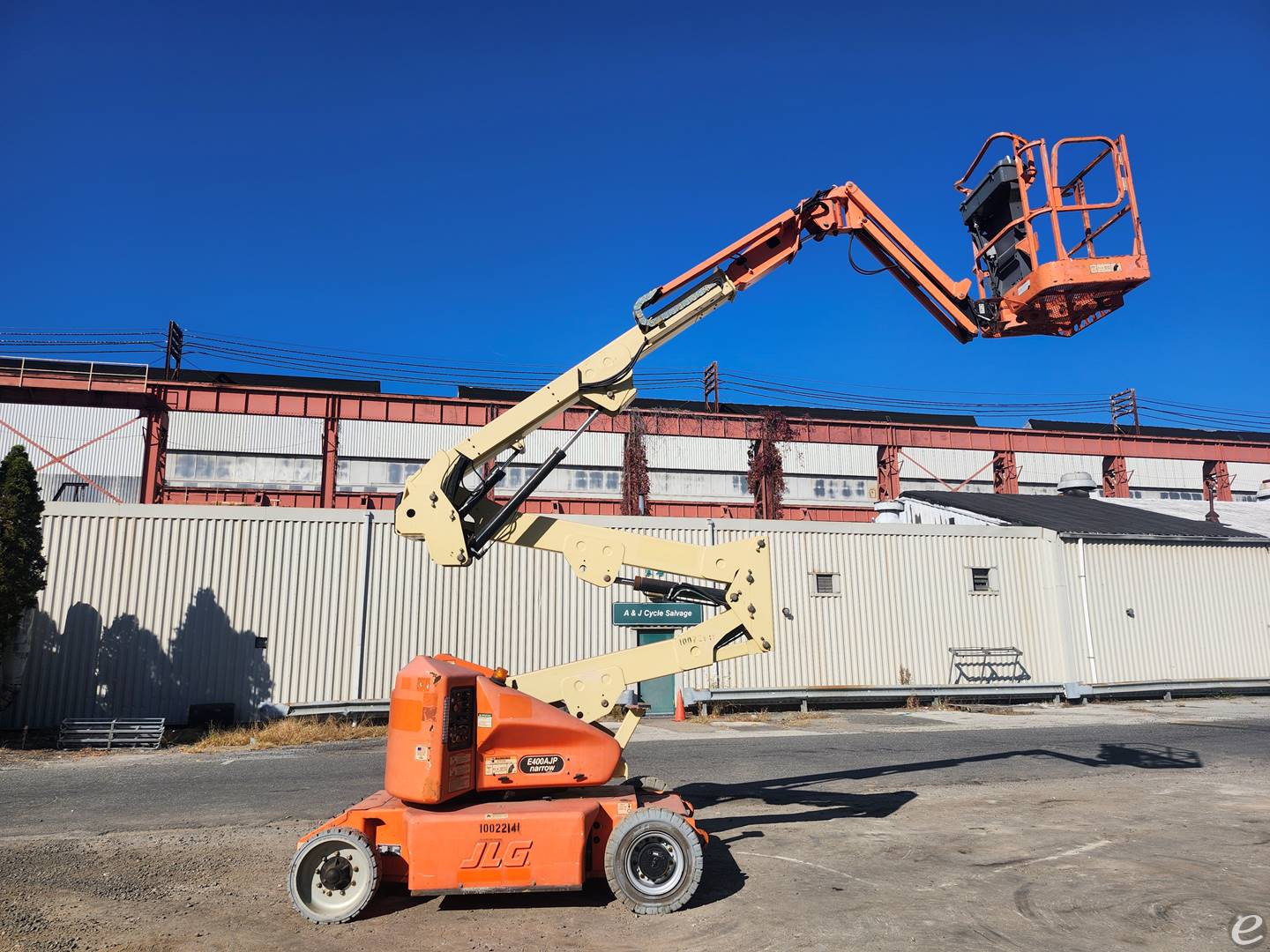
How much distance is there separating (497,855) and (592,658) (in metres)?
1.99

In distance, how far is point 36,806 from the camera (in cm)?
1015

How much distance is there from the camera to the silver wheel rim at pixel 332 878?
6.24m

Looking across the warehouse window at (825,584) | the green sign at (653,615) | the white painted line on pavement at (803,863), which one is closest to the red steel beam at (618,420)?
the green sign at (653,615)

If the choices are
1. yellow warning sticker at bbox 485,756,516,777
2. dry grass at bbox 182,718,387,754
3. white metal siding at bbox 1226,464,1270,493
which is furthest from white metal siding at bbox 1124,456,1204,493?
yellow warning sticker at bbox 485,756,516,777

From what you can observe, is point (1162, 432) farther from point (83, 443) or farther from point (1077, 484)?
point (83, 443)

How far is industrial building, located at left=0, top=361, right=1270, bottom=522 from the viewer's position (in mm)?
33312

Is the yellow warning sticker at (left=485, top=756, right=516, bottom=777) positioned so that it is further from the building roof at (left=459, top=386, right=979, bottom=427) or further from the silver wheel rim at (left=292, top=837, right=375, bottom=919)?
the building roof at (left=459, top=386, right=979, bottom=427)

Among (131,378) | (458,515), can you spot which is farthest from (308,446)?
(458,515)

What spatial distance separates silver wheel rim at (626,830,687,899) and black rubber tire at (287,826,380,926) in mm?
2030

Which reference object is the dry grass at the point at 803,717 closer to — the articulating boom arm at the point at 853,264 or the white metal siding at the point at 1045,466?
the articulating boom arm at the point at 853,264

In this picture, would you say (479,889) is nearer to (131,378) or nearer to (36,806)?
(36,806)

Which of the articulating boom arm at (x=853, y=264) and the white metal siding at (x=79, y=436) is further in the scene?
the white metal siding at (x=79, y=436)

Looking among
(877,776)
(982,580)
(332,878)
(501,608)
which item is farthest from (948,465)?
(332,878)

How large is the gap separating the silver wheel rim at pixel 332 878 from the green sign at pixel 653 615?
1458 cm
